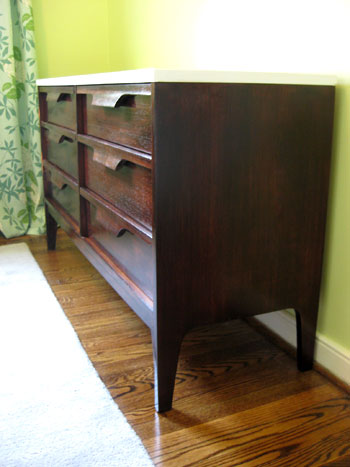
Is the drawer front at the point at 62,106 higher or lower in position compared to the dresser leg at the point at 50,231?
higher

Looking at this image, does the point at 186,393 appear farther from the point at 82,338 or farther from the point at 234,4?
the point at 234,4

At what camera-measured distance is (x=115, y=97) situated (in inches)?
50.0

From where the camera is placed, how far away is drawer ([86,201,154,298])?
1287 millimetres

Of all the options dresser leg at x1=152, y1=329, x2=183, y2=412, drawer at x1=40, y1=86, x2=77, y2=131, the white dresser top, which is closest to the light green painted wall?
drawer at x1=40, y1=86, x2=77, y2=131

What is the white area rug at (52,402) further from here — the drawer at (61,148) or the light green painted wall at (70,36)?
the light green painted wall at (70,36)

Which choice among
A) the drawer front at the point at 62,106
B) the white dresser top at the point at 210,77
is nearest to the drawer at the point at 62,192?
the drawer front at the point at 62,106

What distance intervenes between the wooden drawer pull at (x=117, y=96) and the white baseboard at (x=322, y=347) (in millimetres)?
810

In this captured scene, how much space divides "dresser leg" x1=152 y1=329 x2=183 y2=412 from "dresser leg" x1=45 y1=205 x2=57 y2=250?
1359 mm

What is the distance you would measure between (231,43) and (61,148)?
0.80 meters

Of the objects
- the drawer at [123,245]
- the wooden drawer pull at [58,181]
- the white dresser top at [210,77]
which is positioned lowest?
the drawer at [123,245]

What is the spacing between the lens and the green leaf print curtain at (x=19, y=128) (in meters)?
2.48

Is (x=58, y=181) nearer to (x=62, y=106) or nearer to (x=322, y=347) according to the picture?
(x=62, y=106)

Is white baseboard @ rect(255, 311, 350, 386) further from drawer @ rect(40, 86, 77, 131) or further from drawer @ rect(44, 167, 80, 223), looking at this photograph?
drawer @ rect(40, 86, 77, 131)

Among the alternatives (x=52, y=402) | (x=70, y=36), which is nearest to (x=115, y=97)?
(x=52, y=402)
